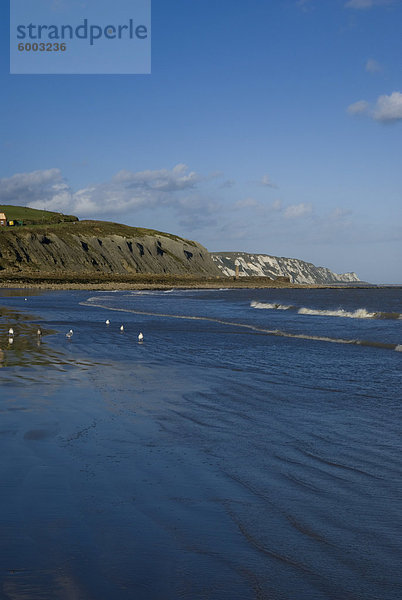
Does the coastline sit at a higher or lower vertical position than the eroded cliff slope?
lower

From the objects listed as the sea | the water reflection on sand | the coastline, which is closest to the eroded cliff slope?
the coastline

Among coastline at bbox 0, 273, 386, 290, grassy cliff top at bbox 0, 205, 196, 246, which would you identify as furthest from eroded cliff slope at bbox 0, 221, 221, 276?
coastline at bbox 0, 273, 386, 290

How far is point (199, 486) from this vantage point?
5828mm

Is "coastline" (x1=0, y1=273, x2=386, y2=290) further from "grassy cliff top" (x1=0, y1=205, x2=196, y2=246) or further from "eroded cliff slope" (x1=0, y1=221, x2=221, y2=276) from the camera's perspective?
"grassy cliff top" (x1=0, y1=205, x2=196, y2=246)

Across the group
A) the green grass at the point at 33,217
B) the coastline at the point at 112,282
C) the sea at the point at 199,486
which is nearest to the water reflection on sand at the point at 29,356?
the sea at the point at 199,486

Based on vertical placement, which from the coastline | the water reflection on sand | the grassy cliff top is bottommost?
the water reflection on sand

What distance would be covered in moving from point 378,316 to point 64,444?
37.3 m

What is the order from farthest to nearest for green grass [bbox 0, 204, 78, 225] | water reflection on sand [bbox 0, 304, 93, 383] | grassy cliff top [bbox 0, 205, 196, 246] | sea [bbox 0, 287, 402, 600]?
green grass [bbox 0, 204, 78, 225]
grassy cliff top [bbox 0, 205, 196, 246]
water reflection on sand [bbox 0, 304, 93, 383]
sea [bbox 0, 287, 402, 600]

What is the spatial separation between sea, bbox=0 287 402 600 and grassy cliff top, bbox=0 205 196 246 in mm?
142399

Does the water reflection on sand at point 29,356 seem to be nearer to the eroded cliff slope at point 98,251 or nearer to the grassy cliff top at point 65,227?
the eroded cliff slope at point 98,251

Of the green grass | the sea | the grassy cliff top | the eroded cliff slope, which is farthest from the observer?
the green grass

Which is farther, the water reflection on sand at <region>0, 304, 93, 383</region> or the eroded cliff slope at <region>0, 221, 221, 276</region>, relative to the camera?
the eroded cliff slope at <region>0, 221, 221, 276</region>

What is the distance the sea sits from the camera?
3947 millimetres

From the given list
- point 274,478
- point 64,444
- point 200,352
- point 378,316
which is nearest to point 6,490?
point 64,444
